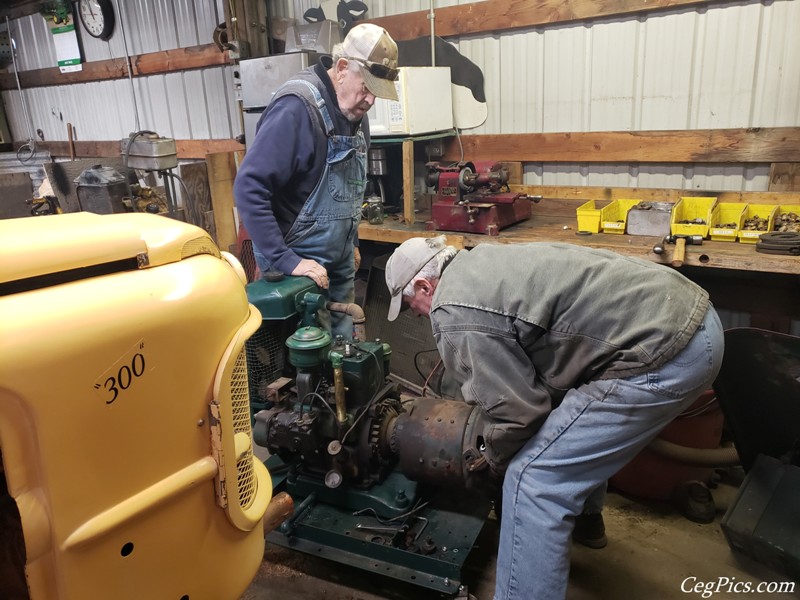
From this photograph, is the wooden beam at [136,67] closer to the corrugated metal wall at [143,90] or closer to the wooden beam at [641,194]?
the corrugated metal wall at [143,90]

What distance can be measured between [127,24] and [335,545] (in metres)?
4.76

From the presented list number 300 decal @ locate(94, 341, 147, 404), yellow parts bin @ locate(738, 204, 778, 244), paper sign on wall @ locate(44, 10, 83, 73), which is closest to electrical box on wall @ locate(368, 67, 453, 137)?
yellow parts bin @ locate(738, 204, 778, 244)

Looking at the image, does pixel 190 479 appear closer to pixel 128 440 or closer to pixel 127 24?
pixel 128 440

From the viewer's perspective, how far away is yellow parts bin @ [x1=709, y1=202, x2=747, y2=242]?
229cm

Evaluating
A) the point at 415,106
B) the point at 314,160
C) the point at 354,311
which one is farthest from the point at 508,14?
the point at 354,311

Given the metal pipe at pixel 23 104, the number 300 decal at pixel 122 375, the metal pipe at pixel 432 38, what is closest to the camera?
the number 300 decal at pixel 122 375

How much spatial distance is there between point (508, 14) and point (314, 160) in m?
1.63

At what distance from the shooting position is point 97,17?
191 inches

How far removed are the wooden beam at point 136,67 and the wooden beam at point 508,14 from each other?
1572 millimetres

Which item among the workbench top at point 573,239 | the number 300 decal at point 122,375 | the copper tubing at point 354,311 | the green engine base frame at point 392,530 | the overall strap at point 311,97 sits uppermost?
the overall strap at point 311,97

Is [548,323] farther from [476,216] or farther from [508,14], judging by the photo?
[508,14]

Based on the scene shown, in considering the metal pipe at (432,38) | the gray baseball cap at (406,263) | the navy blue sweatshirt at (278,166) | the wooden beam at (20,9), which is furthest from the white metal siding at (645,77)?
the wooden beam at (20,9)

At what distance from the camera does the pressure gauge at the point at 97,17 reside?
4.78 metres

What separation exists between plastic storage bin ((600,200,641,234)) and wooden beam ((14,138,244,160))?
291 centimetres
